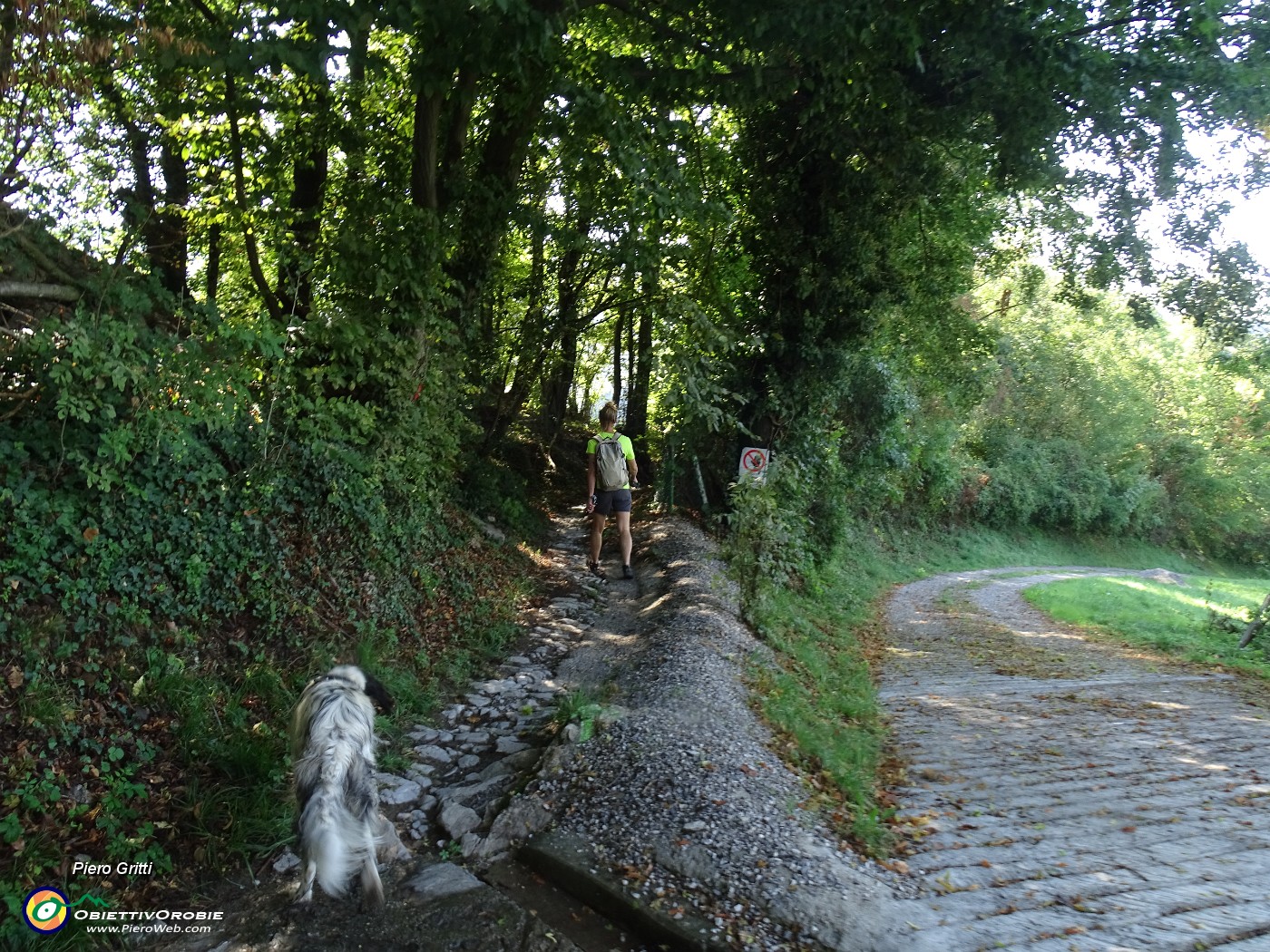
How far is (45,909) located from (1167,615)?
19.4 meters

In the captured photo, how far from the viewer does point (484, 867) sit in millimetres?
4359

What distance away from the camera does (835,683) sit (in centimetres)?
916

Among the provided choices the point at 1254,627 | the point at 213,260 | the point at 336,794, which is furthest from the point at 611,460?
the point at 1254,627

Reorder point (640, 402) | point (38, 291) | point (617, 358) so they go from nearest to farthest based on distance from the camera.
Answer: point (38, 291)
point (640, 402)
point (617, 358)

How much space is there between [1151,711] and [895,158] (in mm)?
8669

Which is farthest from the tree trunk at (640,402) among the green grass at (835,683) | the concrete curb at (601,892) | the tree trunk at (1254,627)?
the concrete curb at (601,892)

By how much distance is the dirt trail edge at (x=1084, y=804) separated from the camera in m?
3.95

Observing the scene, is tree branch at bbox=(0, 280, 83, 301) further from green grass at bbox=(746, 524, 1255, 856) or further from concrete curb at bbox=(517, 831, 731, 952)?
green grass at bbox=(746, 524, 1255, 856)

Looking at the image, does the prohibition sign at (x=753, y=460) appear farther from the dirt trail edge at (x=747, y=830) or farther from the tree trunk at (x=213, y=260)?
the tree trunk at (x=213, y=260)

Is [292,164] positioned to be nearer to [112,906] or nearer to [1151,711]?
[112,906]

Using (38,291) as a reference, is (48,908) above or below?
below

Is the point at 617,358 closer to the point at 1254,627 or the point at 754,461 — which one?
the point at 754,461

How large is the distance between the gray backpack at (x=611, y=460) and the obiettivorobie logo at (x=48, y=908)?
7.70 meters

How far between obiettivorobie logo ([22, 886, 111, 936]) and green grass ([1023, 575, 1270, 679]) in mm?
13545
